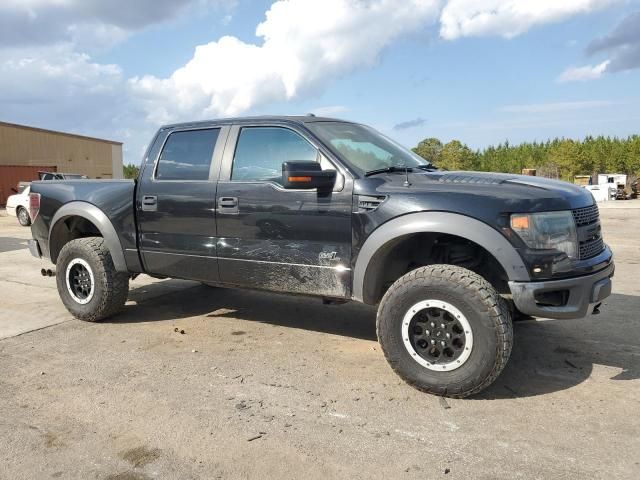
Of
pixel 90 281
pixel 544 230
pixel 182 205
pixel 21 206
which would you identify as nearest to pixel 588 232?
pixel 544 230

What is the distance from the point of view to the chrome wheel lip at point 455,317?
131 inches

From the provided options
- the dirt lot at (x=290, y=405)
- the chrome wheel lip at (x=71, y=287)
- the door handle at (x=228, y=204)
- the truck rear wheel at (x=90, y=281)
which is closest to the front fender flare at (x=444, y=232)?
the dirt lot at (x=290, y=405)

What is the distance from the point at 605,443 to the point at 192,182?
3578 mm

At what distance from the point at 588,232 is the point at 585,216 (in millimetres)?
110

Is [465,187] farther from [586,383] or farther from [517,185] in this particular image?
[586,383]

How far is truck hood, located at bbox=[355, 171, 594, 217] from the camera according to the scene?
3279 millimetres

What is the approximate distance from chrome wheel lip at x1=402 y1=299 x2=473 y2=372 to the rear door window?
216 centimetres

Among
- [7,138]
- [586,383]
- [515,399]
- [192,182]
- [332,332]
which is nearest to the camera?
[515,399]

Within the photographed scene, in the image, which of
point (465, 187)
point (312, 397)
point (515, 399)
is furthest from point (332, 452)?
point (465, 187)

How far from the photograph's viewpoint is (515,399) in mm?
3357

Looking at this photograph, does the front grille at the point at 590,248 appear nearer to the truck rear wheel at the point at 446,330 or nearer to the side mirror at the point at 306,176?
the truck rear wheel at the point at 446,330

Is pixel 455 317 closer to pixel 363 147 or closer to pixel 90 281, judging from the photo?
pixel 363 147

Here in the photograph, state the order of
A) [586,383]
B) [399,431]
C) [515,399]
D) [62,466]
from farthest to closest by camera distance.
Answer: [586,383], [515,399], [399,431], [62,466]

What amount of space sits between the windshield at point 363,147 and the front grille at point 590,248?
4.91 ft
